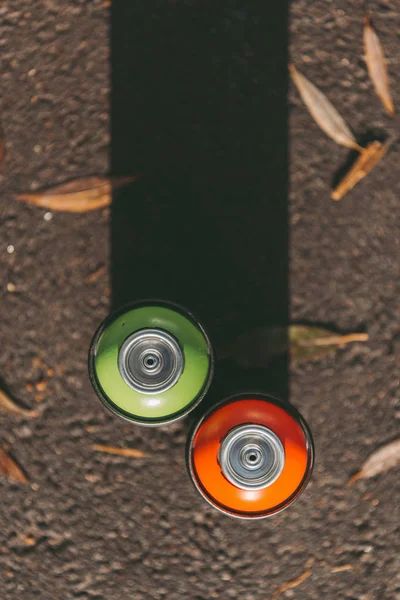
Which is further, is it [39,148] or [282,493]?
[39,148]

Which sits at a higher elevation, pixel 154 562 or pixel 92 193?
pixel 92 193

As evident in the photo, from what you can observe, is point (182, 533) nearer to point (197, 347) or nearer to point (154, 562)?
point (154, 562)

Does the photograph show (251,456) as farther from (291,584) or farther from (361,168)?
(361,168)

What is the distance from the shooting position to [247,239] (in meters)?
1.63

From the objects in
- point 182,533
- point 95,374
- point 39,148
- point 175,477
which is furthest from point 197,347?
point 39,148

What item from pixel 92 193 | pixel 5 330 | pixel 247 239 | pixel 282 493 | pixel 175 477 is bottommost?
pixel 175 477

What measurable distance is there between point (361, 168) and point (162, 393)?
2.44ft

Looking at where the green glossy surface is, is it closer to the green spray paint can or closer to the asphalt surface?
the green spray paint can

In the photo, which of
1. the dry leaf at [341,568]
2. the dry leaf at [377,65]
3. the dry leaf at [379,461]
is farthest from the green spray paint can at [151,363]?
the dry leaf at [377,65]

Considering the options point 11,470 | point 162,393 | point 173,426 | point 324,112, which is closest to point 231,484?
point 162,393

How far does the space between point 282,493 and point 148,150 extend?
0.83 meters

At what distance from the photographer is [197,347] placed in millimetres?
1323

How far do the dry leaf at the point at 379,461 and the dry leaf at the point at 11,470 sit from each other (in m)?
0.76

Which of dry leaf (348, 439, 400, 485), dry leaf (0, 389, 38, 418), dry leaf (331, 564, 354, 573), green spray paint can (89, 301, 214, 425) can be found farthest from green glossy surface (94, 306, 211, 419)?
dry leaf (331, 564, 354, 573)
